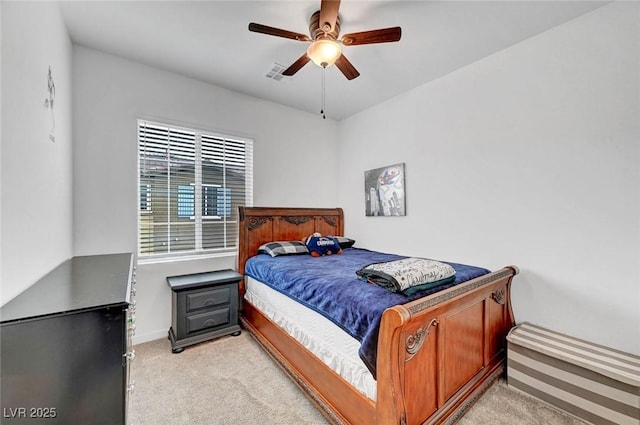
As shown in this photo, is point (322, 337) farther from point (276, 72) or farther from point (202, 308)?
point (276, 72)

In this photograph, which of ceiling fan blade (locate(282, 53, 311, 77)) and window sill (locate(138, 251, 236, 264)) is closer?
ceiling fan blade (locate(282, 53, 311, 77))

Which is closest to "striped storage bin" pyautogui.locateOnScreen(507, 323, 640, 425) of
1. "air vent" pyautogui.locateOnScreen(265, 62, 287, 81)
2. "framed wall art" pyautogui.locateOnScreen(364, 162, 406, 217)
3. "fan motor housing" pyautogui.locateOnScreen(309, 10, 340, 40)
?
"framed wall art" pyautogui.locateOnScreen(364, 162, 406, 217)

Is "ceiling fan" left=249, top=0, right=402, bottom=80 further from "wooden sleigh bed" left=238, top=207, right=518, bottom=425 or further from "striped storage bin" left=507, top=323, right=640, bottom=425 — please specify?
"striped storage bin" left=507, top=323, right=640, bottom=425

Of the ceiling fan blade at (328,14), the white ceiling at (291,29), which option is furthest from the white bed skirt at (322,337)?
the white ceiling at (291,29)

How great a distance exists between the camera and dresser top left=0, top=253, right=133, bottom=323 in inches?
37.1

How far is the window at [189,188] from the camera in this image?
2875mm

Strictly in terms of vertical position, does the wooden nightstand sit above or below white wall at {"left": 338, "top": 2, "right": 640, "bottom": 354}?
below

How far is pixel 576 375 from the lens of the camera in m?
1.77

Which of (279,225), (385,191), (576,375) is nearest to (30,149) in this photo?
(279,225)

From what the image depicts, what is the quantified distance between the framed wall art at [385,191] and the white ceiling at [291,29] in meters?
1.08

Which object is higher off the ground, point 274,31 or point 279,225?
point 274,31

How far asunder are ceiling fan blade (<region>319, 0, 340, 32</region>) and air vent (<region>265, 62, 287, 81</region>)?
106 centimetres

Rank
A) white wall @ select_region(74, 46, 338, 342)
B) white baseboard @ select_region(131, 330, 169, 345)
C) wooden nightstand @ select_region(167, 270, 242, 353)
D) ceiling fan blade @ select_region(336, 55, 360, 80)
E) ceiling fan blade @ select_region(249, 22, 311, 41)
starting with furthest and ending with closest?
white baseboard @ select_region(131, 330, 169, 345) → wooden nightstand @ select_region(167, 270, 242, 353) → white wall @ select_region(74, 46, 338, 342) → ceiling fan blade @ select_region(336, 55, 360, 80) → ceiling fan blade @ select_region(249, 22, 311, 41)

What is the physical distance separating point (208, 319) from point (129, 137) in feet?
6.74
